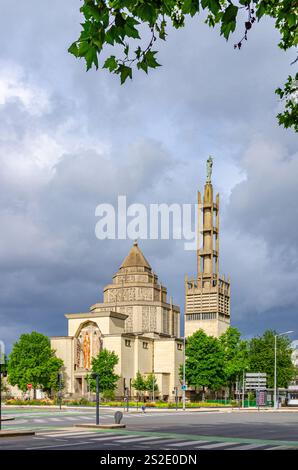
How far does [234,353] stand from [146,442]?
8853 cm

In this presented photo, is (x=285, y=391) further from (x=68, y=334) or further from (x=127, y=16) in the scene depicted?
(x=127, y=16)

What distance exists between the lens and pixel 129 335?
4678 inches

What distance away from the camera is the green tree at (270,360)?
387 ft

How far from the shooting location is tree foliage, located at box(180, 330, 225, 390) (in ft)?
344

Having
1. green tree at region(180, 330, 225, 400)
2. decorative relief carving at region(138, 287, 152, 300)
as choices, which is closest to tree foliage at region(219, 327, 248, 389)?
green tree at region(180, 330, 225, 400)

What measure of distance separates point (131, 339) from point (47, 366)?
17.2m

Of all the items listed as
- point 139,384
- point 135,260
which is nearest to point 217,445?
point 139,384

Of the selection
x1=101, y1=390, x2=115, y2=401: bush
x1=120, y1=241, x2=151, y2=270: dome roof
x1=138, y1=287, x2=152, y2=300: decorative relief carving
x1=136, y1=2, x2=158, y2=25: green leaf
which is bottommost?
x1=101, y1=390, x2=115, y2=401: bush

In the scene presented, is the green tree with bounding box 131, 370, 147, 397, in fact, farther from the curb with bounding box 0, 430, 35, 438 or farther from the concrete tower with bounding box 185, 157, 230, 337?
the curb with bounding box 0, 430, 35, 438

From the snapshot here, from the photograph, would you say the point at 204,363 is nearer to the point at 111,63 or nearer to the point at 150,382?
the point at 150,382

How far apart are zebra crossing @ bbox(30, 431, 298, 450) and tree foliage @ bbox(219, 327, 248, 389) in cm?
8109

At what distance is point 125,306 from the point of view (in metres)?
134
